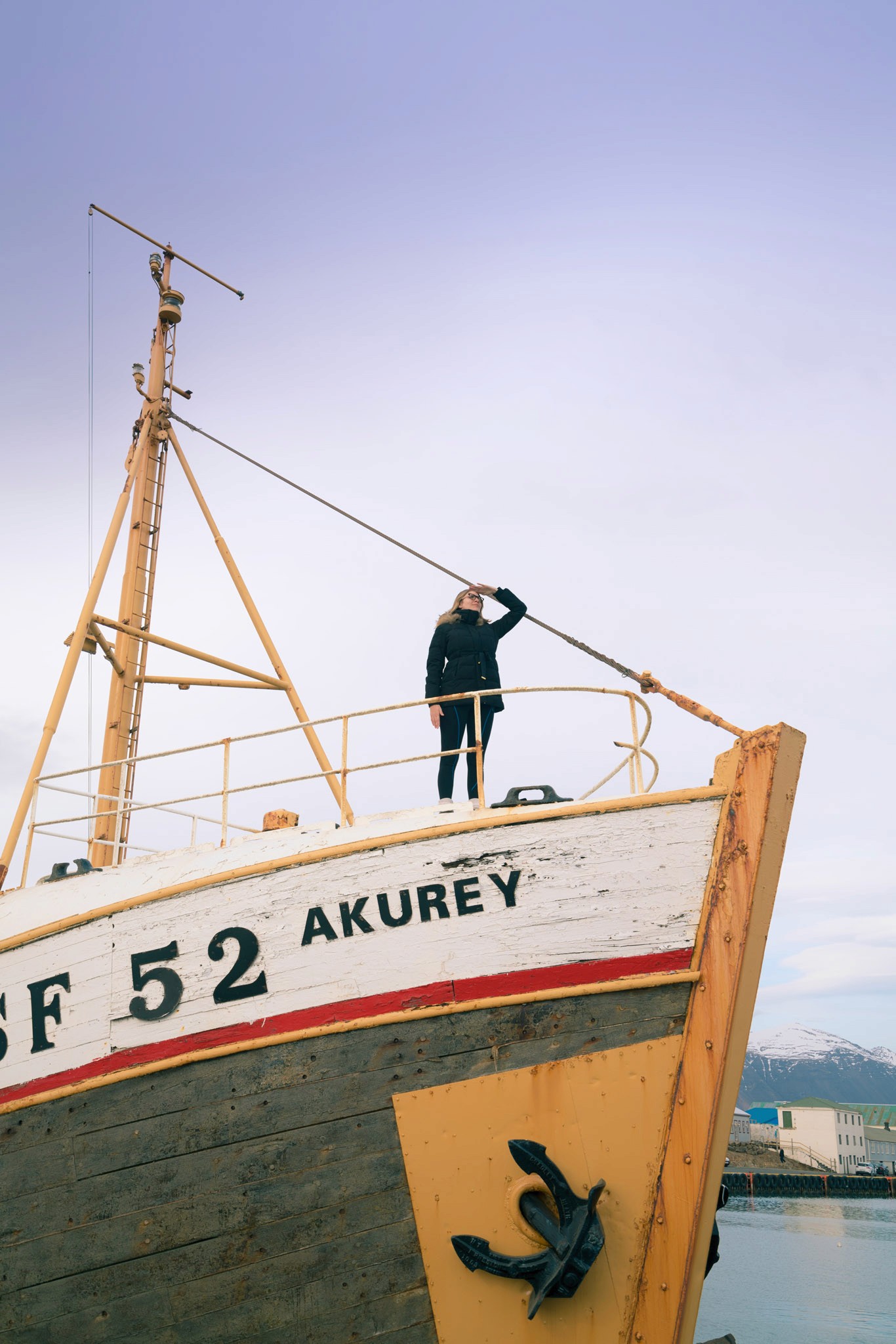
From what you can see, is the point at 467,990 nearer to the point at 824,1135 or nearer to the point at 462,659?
the point at 462,659

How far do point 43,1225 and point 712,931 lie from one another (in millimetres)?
4297

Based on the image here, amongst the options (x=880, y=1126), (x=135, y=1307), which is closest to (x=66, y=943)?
(x=135, y=1307)

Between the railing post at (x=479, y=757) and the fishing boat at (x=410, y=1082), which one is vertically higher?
the railing post at (x=479, y=757)

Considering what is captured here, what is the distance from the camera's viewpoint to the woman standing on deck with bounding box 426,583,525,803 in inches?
279

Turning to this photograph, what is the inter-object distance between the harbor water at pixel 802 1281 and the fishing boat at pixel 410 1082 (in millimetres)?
14041

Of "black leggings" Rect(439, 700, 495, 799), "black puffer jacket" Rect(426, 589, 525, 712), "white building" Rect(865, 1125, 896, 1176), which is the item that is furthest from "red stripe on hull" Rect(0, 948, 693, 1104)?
"white building" Rect(865, 1125, 896, 1176)

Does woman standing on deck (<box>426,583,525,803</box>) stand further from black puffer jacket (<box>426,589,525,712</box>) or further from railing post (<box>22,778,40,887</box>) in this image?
railing post (<box>22,778,40,887</box>)

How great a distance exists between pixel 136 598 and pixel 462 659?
5.36m

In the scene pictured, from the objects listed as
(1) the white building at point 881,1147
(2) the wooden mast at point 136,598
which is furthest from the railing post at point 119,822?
(1) the white building at point 881,1147

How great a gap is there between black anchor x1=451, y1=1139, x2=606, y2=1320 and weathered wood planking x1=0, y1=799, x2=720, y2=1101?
921 mm

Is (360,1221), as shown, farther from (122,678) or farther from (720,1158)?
(122,678)

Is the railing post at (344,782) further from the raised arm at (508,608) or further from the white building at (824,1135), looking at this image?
the white building at (824,1135)

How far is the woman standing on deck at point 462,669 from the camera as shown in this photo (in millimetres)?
7082

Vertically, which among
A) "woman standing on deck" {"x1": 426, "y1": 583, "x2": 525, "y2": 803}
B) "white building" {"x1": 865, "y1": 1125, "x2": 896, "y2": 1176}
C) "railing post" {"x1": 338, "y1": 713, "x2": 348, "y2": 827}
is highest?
"white building" {"x1": 865, "y1": 1125, "x2": 896, "y2": 1176}
